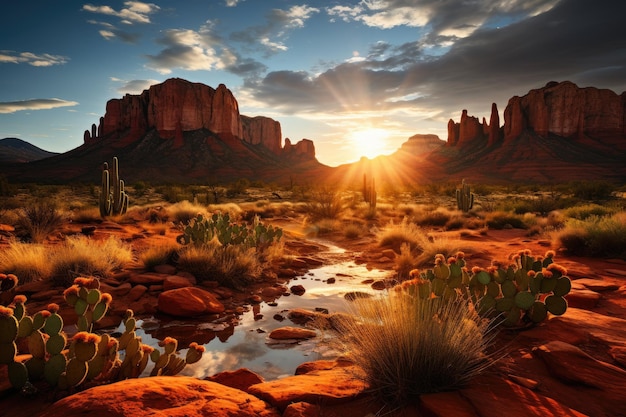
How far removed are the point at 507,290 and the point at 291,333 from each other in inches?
111

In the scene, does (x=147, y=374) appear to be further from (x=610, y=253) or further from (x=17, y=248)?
(x=610, y=253)

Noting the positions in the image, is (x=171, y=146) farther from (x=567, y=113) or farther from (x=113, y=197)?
(x=567, y=113)

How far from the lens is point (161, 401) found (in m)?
2.42

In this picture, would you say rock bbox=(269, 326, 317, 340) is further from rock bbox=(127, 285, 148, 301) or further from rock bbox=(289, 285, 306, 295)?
rock bbox=(127, 285, 148, 301)

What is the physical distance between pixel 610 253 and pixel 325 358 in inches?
326

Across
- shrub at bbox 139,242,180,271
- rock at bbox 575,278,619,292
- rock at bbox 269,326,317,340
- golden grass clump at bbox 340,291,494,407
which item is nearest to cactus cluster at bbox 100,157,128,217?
shrub at bbox 139,242,180,271

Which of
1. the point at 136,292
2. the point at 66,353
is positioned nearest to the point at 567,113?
the point at 136,292

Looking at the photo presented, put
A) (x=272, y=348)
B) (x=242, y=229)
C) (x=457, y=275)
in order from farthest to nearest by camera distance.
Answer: (x=242, y=229) → (x=272, y=348) → (x=457, y=275)

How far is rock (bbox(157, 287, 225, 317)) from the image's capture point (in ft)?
19.0

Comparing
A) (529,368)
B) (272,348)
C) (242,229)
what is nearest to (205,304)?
(272,348)

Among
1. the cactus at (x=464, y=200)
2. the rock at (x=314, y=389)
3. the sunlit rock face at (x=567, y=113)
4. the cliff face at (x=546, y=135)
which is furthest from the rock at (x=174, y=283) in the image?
the sunlit rock face at (x=567, y=113)

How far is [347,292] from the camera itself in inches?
281

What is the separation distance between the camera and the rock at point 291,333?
16.5 ft

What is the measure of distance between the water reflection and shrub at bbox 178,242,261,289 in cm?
122
